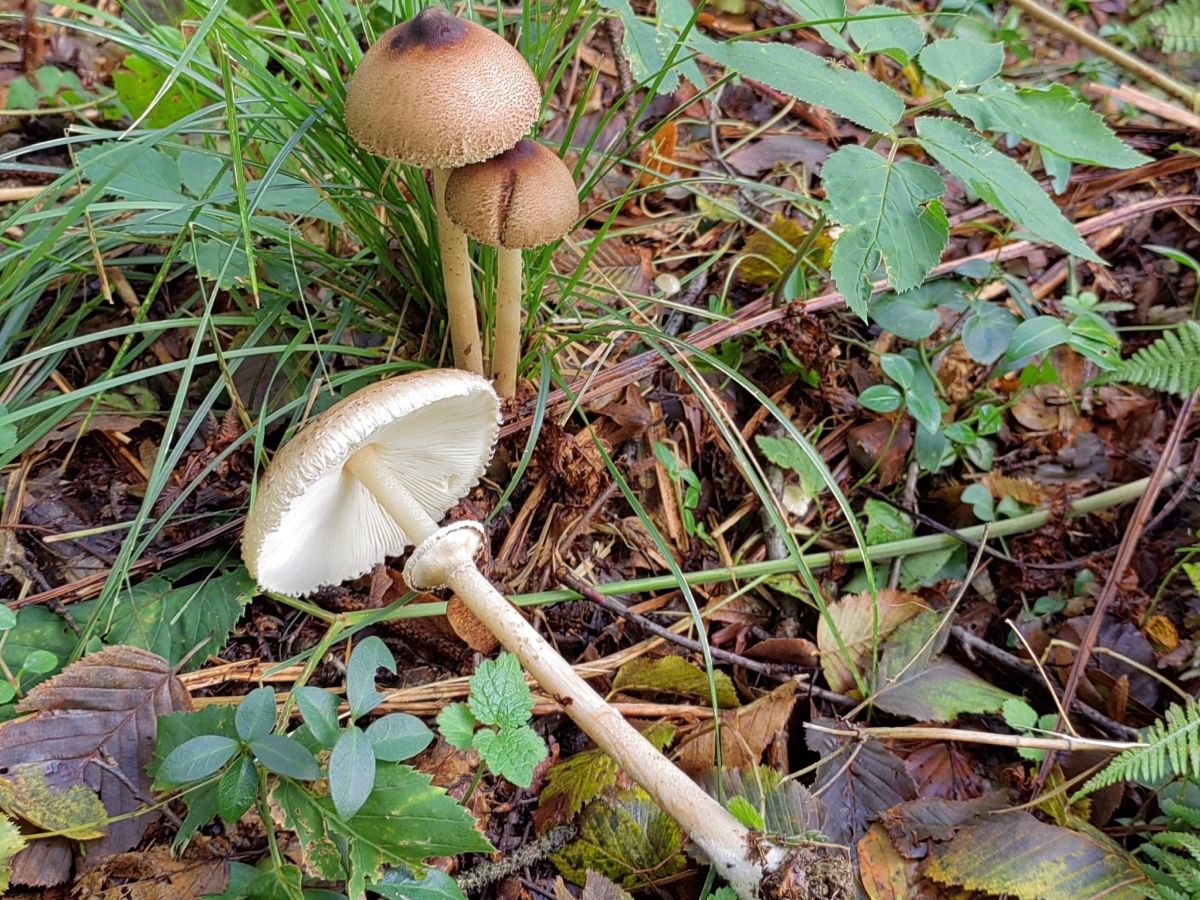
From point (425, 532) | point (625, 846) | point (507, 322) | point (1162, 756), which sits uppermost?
point (507, 322)

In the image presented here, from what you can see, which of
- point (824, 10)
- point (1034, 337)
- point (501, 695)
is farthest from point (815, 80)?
point (501, 695)

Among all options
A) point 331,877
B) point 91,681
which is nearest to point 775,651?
point 331,877

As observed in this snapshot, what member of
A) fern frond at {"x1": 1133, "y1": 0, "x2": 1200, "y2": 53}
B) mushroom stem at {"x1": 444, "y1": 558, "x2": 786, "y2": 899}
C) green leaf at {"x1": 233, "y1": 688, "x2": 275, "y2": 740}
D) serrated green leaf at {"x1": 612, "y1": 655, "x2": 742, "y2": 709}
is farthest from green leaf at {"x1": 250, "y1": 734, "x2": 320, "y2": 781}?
fern frond at {"x1": 1133, "y1": 0, "x2": 1200, "y2": 53}

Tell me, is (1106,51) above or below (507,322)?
above

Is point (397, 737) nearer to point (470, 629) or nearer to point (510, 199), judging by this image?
point (470, 629)

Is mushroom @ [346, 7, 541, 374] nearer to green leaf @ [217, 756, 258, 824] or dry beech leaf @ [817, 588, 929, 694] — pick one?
green leaf @ [217, 756, 258, 824]

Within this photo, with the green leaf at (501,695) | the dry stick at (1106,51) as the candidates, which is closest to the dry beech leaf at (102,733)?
the green leaf at (501,695)

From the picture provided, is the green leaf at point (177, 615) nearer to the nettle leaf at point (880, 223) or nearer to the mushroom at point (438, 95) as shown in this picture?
the mushroom at point (438, 95)

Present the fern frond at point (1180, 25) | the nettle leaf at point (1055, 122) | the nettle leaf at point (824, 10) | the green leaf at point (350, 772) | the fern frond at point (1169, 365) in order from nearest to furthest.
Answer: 1. the green leaf at point (350, 772)
2. the nettle leaf at point (1055, 122)
3. the nettle leaf at point (824, 10)
4. the fern frond at point (1169, 365)
5. the fern frond at point (1180, 25)
